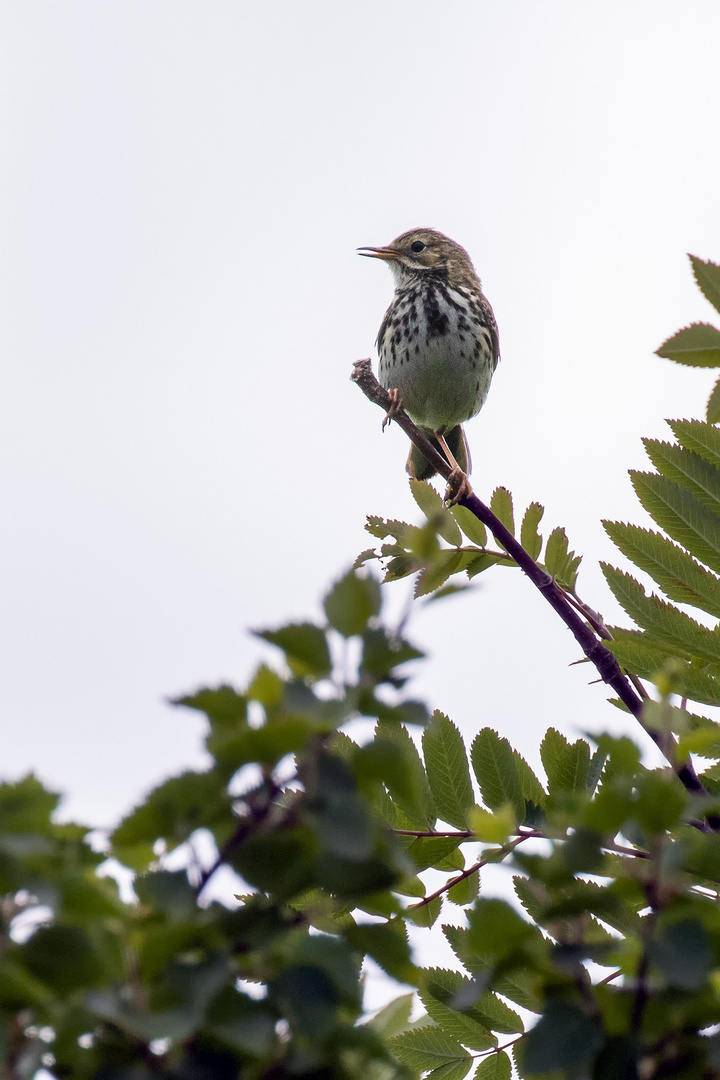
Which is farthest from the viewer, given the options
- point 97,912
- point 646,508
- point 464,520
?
point 464,520

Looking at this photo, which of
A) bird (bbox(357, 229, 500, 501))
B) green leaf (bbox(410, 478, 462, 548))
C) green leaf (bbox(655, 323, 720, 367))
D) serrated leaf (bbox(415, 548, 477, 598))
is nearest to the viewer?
green leaf (bbox(655, 323, 720, 367))

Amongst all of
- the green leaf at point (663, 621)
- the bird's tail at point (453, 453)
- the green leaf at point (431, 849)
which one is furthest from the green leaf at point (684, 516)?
the bird's tail at point (453, 453)

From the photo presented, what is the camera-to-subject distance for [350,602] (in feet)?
3.75

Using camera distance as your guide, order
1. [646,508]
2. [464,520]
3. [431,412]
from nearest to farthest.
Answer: [646,508], [464,520], [431,412]

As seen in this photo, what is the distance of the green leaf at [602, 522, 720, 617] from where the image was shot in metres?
2.82

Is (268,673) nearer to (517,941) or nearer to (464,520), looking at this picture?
(517,941)

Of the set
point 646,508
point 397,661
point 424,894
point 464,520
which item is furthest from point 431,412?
point 397,661

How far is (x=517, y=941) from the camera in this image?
3.73 ft

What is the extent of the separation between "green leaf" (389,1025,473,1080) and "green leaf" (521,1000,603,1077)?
4.77ft

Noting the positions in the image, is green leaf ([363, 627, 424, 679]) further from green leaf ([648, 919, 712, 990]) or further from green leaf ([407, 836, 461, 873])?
green leaf ([407, 836, 461, 873])

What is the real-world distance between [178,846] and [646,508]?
1.95 metres

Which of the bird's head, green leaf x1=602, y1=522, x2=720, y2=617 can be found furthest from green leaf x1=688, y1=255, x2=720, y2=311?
the bird's head

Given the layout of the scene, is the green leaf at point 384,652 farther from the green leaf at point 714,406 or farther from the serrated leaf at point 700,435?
the serrated leaf at point 700,435

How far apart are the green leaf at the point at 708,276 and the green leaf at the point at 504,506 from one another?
3.84ft
